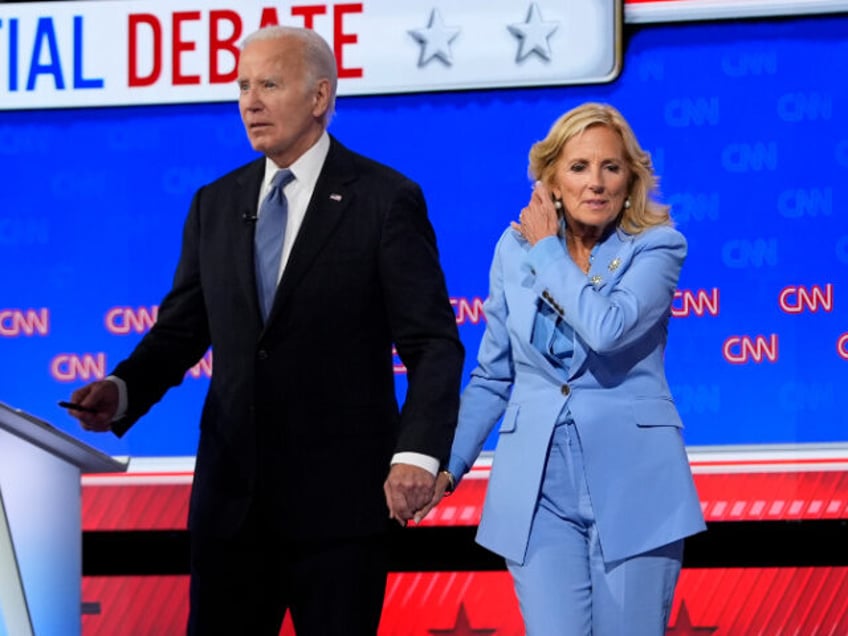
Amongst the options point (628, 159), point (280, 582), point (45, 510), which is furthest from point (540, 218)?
point (45, 510)

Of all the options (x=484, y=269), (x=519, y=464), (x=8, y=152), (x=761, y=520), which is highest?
(x=8, y=152)

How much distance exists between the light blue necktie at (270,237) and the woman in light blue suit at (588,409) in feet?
1.44

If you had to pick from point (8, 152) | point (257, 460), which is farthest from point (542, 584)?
point (8, 152)

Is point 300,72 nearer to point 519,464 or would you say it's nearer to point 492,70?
point 519,464

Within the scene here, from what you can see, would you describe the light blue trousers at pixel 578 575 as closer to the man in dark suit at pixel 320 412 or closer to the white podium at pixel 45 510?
the man in dark suit at pixel 320 412

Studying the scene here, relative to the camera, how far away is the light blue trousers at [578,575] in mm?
2555

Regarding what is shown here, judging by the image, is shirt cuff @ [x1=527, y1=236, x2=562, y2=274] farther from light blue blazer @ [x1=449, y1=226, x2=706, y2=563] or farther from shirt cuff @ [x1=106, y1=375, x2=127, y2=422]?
shirt cuff @ [x1=106, y1=375, x2=127, y2=422]

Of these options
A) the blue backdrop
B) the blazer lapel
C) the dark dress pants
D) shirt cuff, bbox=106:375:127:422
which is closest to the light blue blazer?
the blazer lapel

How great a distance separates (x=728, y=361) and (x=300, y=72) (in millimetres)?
1712

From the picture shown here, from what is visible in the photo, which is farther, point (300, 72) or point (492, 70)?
point (492, 70)

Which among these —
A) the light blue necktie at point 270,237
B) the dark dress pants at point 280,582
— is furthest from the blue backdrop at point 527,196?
the dark dress pants at point 280,582

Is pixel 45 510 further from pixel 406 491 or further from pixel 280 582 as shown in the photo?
pixel 406 491

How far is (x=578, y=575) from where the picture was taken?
257 centimetres

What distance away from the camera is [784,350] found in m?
3.96
